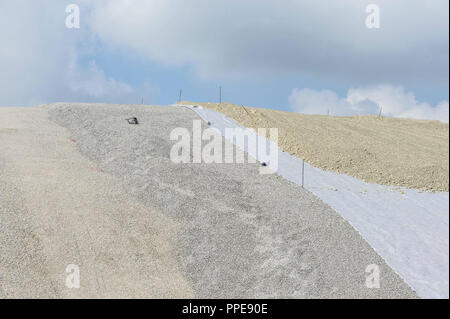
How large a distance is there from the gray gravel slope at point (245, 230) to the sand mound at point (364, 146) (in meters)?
3.68

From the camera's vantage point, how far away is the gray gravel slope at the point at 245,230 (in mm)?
11711

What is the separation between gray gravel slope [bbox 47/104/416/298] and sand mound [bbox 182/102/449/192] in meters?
3.68

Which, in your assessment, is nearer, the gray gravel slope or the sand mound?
the gray gravel slope

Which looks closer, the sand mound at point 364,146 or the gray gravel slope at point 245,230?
the gray gravel slope at point 245,230

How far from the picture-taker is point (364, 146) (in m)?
22.6

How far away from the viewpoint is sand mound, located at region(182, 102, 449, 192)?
17250 millimetres

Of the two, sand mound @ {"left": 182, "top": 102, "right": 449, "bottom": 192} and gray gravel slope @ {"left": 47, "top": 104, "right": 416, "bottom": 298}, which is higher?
sand mound @ {"left": 182, "top": 102, "right": 449, "bottom": 192}

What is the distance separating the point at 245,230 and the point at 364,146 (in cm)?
1159

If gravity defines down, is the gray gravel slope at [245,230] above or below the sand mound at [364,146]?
below

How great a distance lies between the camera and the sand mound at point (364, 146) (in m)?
17.2

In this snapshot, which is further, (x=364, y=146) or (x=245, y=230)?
(x=364, y=146)

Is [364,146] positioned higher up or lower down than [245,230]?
higher up
